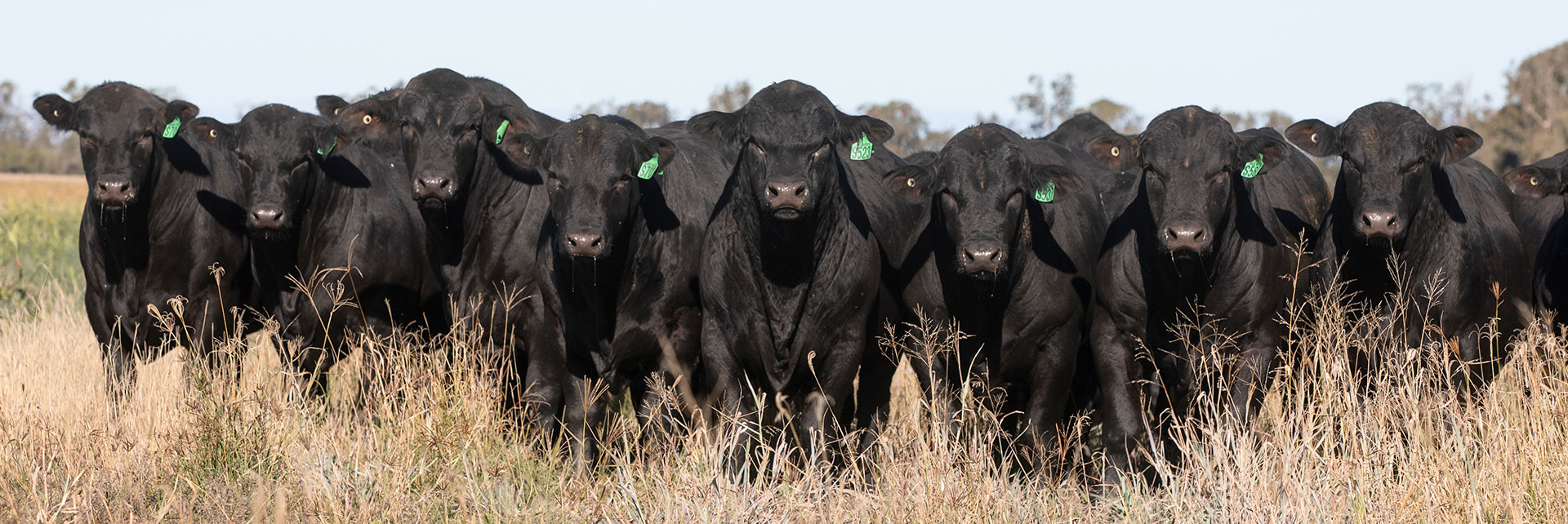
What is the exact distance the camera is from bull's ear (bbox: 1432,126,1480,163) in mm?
6820

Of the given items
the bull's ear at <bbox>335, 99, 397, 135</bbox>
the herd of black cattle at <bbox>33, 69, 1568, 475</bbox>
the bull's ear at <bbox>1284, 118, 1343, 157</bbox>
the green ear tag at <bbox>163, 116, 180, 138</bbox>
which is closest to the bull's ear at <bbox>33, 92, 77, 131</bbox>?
the herd of black cattle at <bbox>33, 69, 1568, 475</bbox>

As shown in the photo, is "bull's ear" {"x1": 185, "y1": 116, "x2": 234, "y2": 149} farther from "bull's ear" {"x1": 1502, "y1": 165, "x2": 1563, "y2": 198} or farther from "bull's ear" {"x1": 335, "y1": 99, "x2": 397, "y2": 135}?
"bull's ear" {"x1": 1502, "y1": 165, "x2": 1563, "y2": 198}

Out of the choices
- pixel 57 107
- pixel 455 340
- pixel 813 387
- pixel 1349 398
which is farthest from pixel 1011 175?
pixel 57 107

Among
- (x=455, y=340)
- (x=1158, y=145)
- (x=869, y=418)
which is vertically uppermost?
(x=1158, y=145)

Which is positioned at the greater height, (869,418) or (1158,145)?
(1158,145)

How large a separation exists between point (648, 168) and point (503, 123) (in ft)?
4.43

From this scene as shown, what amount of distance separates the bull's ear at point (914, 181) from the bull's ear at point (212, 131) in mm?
4026

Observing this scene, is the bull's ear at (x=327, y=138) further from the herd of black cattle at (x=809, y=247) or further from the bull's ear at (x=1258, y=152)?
the bull's ear at (x=1258, y=152)

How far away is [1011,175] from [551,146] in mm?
2255

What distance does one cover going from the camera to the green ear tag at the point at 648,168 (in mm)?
6750

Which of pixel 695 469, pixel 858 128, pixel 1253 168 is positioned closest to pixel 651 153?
pixel 858 128

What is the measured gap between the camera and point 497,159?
777 cm

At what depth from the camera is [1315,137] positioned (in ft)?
23.5

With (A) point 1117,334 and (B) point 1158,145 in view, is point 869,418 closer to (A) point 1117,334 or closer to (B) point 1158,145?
(A) point 1117,334
